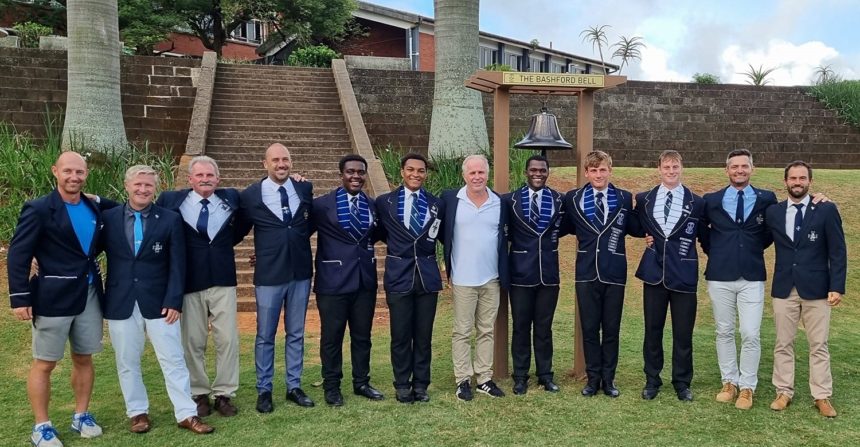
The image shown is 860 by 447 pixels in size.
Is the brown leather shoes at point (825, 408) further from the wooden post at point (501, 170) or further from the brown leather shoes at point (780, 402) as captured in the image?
the wooden post at point (501, 170)

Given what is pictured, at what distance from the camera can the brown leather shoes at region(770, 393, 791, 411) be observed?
457 centimetres

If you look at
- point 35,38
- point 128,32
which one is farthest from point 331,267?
point 128,32

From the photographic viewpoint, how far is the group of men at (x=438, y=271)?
4.15 m

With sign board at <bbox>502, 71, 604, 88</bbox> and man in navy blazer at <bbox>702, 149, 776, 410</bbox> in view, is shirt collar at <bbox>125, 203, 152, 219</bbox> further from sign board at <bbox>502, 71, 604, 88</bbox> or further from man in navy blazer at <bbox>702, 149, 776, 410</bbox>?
man in navy blazer at <bbox>702, 149, 776, 410</bbox>

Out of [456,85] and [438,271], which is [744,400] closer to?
[438,271]

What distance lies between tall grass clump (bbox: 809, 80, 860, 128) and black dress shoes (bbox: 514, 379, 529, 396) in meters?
14.9

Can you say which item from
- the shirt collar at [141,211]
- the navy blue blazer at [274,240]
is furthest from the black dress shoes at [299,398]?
the shirt collar at [141,211]

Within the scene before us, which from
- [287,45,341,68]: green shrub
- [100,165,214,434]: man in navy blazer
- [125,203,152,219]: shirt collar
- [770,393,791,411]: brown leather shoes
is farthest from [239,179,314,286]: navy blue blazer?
[287,45,341,68]: green shrub

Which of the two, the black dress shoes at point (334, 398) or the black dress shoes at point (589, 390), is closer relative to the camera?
the black dress shoes at point (334, 398)

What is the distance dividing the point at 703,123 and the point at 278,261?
13628 millimetres

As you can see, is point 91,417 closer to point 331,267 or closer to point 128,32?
point 331,267

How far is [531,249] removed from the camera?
4.77 m

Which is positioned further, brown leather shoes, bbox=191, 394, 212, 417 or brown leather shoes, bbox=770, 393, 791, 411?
brown leather shoes, bbox=770, 393, 791, 411

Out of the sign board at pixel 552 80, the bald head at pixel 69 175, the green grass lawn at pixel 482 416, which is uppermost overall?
the sign board at pixel 552 80
